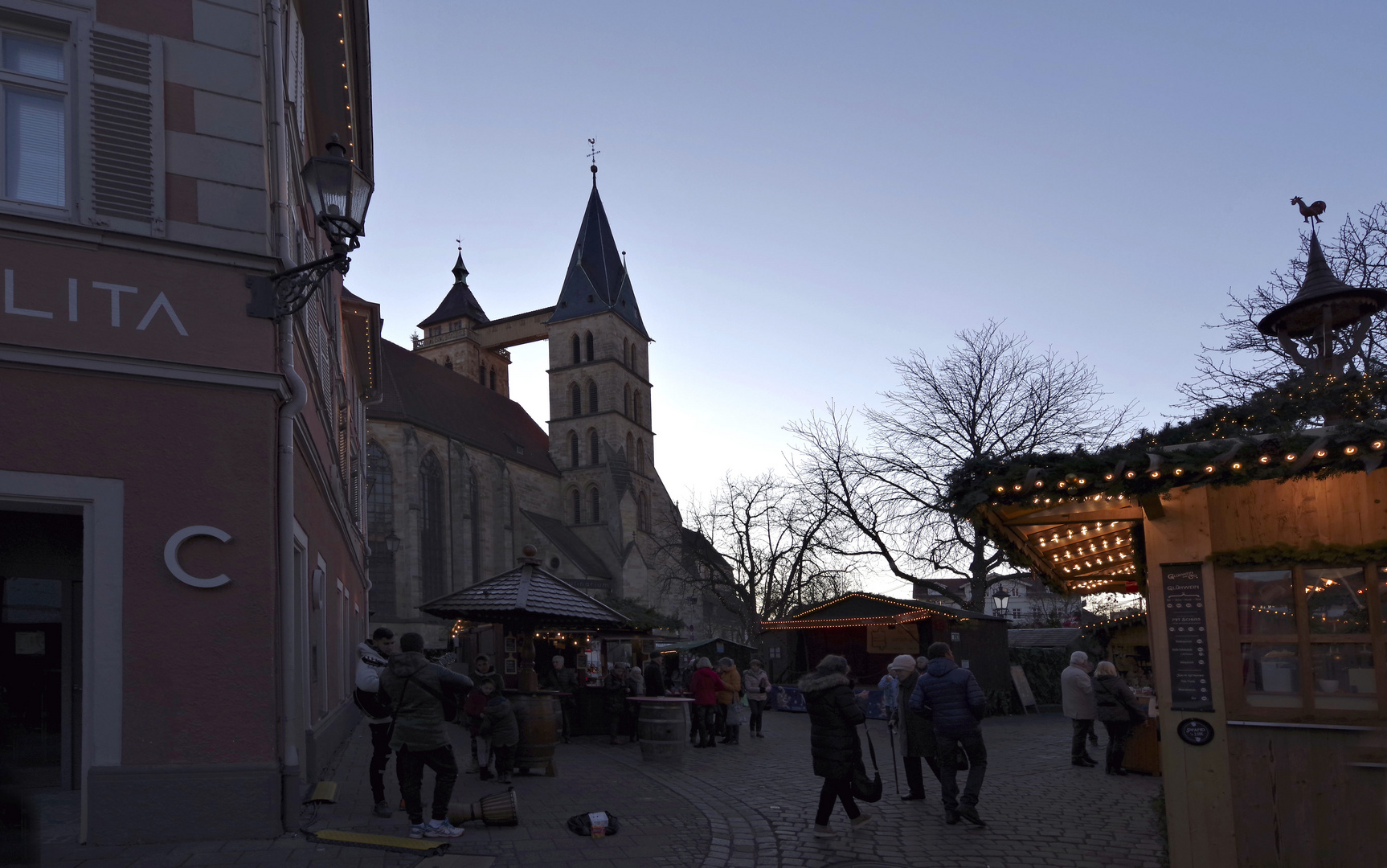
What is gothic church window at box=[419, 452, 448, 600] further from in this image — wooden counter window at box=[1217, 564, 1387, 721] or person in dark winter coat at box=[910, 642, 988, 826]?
wooden counter window at box=[1217, 564, 1387, 721]

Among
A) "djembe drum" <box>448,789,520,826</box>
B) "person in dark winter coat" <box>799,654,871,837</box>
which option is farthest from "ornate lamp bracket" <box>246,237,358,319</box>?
"person in dark winter coat" <box>799,654,871,837</box>

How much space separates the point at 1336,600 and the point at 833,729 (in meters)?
3.54

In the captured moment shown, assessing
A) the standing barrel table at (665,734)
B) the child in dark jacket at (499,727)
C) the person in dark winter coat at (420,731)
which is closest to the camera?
the person in dark winter coat at (420,731)

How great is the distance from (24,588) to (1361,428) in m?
10.8

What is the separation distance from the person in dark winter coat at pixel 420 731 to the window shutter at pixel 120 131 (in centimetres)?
371

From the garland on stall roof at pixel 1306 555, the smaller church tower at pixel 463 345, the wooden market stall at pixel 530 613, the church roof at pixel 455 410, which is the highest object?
the smaller church tower at pixel 463 345

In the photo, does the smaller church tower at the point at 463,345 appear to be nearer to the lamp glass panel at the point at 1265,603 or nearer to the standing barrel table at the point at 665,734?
the standing barrel table at the point at 665,734

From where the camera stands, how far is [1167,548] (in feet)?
22.3

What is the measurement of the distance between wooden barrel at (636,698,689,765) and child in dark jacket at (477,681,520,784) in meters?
3.09

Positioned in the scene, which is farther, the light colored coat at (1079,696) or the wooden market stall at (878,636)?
the wooden market stall at (878,636)

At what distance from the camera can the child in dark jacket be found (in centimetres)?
1115

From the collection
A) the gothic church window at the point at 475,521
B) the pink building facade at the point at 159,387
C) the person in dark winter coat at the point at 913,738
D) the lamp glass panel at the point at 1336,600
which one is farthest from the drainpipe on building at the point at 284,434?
the gothic church window at the point at 475,521

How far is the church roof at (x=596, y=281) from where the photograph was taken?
67.1 meters

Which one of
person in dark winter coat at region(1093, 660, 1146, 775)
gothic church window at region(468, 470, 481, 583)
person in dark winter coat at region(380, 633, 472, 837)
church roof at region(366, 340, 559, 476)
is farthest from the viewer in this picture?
gothic church window at region(468, 470, 481, 583)
